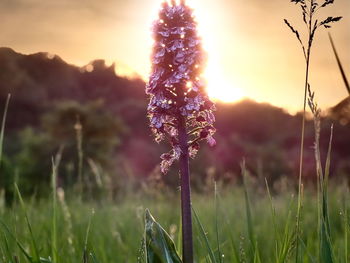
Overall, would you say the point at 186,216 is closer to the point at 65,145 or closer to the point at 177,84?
the point at 177,84

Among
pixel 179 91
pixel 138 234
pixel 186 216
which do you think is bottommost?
pixel 138 234

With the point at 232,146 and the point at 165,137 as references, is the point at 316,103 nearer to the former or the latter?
the point at 165,137

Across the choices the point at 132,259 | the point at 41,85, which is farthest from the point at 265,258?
the point at 41,85

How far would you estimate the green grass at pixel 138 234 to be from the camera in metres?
2.57

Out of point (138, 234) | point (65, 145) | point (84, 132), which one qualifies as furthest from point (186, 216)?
point (84, 132)

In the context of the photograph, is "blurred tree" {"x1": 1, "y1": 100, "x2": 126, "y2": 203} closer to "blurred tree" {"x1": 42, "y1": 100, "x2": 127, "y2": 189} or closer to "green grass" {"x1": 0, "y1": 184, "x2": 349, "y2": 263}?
"blurred tree" {"x1": 42, "y1": 100, "x2": 127, "y2": 189}

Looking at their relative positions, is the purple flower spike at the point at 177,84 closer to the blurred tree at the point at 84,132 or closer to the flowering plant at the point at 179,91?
the flowering plant at the point at 179,91

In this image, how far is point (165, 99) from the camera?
2383 mm

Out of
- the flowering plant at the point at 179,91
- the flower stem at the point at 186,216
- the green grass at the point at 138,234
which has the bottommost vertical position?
the green grass at the point at 138,234

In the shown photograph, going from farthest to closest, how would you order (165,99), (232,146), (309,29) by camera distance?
(232,146), (165,99), (309,29)

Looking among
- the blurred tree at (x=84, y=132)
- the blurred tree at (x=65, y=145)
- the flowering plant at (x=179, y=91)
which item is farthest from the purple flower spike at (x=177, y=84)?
the blurred tree at (x=84, y=132)

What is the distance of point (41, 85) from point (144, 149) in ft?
53.5

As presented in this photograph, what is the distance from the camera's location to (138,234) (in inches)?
254

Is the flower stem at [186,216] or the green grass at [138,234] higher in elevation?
the flower stem at [186,216]
